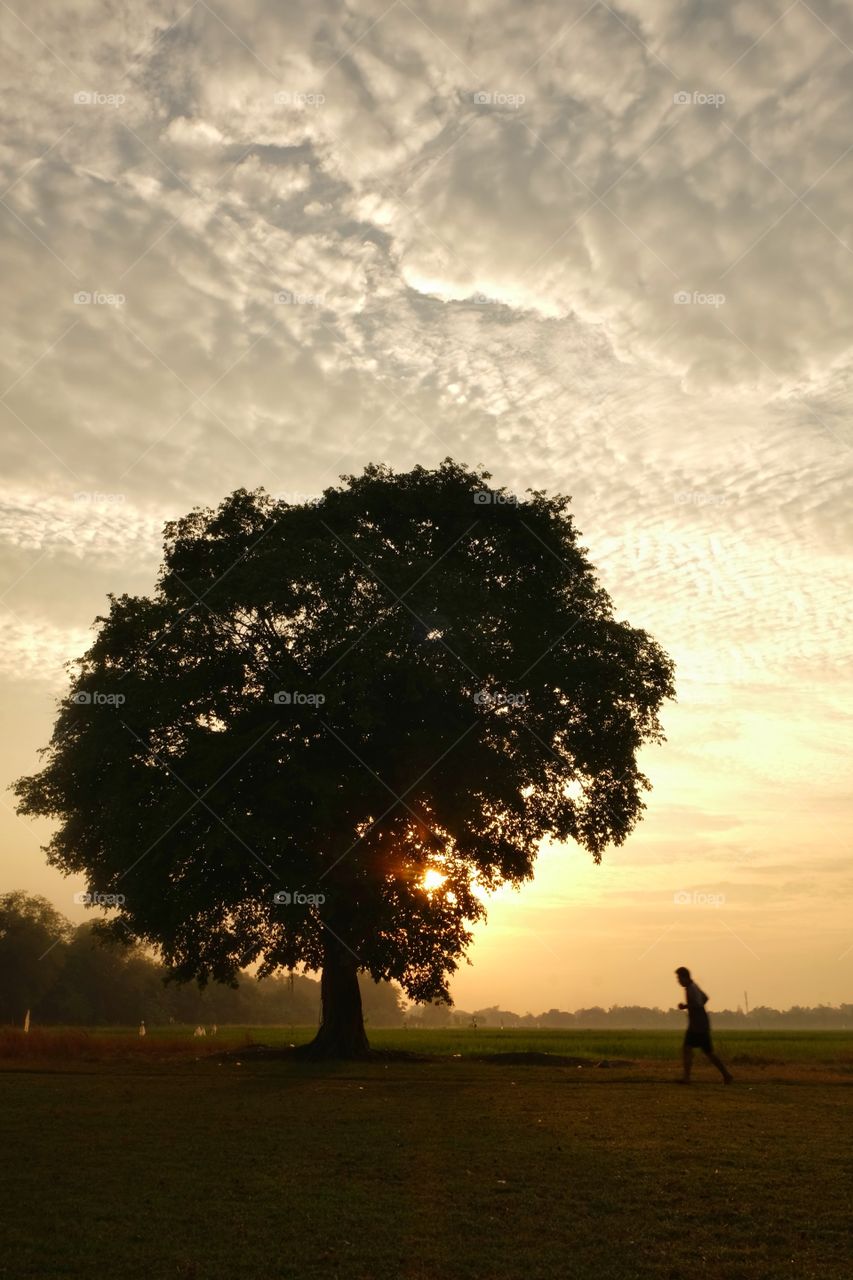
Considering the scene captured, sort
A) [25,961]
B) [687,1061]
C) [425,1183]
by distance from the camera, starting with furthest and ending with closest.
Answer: [25,961] < [687,1061] < [425,1183]

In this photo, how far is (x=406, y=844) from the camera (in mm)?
30328

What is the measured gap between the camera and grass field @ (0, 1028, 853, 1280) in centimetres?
703

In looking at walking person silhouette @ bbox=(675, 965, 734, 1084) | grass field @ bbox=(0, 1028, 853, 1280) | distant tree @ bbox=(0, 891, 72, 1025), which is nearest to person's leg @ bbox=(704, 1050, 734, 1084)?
walking person silhouette @ bbox=(675, 965, 734, 1084)

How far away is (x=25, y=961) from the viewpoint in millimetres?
97438

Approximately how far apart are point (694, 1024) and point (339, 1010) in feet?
43.6

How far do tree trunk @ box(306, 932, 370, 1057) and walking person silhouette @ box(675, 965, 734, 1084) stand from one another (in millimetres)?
11863

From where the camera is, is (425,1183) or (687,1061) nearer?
(425,1183)

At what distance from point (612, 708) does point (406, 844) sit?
7427mm

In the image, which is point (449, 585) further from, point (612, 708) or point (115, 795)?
point (115, 795)

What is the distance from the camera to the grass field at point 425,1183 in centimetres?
703

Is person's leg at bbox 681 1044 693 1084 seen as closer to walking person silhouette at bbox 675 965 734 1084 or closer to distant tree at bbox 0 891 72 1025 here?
walking person silhouette at bbox 675 965 734 1084

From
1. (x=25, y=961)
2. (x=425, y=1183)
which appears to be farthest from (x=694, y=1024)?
(x=25, y=961)

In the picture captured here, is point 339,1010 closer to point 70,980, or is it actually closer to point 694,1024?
point 694,1024

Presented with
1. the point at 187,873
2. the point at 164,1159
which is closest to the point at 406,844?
the point at 187,873
